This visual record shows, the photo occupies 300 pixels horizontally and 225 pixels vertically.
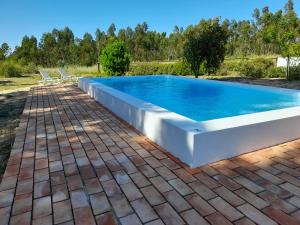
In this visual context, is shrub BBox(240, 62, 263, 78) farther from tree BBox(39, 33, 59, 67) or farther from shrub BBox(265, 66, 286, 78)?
tree BBox(39, 33, 59, 67)

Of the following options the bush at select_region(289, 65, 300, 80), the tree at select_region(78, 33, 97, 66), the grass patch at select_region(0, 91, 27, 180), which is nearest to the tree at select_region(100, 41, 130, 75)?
the grass patch at select_region(0, 91, 27, 180)

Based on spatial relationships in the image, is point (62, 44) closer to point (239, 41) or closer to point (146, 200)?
point (239, 41)

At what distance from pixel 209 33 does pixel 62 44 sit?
1127 inches

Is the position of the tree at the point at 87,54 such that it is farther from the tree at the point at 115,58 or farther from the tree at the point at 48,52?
the tree at the point at 115,58

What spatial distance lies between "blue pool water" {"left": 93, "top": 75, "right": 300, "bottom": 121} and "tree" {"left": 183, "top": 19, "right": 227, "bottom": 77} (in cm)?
278

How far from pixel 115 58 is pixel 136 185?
40.0 feet

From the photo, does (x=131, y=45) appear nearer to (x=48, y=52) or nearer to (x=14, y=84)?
(x=48, y=52)

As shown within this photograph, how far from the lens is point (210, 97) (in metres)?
8.55

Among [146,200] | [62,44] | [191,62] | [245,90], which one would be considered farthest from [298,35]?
[62,44]

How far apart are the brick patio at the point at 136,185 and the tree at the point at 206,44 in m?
10.6

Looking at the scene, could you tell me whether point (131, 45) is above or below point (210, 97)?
above

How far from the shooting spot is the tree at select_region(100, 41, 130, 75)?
540 inches

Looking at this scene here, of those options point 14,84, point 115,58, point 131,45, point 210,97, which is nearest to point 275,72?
point 210,97

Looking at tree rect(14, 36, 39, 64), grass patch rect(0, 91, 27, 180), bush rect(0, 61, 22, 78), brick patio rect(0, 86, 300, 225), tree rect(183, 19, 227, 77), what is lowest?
brick patio rect(0, 86, 300, 225)
